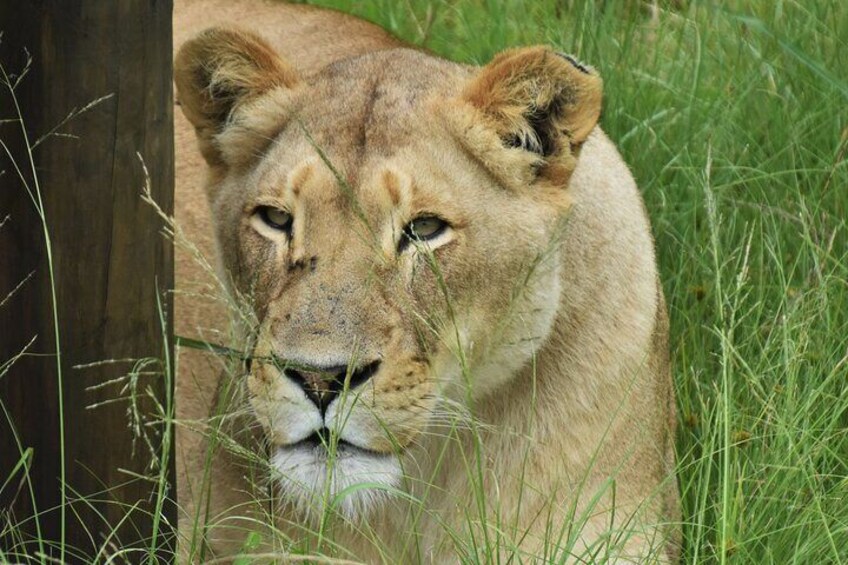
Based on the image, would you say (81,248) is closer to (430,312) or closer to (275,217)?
(275,217)

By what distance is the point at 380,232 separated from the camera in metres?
2.71

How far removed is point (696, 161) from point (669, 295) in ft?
1.66

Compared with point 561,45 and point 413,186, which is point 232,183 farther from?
point 561,45

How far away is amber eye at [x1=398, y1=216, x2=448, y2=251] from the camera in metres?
2.74

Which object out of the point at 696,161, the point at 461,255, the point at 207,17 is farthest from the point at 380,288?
the point at 207,17

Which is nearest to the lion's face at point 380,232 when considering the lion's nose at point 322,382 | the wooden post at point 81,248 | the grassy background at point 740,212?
the lion's nose at point 322,382

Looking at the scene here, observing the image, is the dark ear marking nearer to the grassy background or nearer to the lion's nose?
the grassy background

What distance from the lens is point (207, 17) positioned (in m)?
4.62

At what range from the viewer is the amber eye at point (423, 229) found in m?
2.74

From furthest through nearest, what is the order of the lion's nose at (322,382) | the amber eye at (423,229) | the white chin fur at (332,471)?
1. the amber eye at (423,229)
2. the white chin fur at (332,471)
3. the lion's nose at (322,382)

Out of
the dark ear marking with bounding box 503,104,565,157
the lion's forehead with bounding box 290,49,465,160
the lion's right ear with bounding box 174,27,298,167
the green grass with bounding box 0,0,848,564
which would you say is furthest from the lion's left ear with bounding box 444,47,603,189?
the lion's right ear with bounding box 174,27,298,167

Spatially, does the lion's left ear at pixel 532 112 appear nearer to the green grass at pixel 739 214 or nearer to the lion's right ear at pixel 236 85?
the green grass at pixel 739 214

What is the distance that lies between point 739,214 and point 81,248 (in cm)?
195

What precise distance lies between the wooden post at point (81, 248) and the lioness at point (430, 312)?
0.18 m
